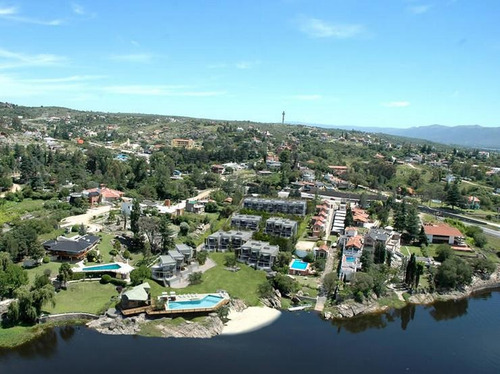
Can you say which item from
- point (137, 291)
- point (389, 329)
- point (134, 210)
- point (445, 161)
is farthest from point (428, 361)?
point (445, 161)

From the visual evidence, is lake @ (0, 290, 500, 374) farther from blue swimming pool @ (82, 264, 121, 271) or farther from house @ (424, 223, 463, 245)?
house @ (424, 223, 463, 245)

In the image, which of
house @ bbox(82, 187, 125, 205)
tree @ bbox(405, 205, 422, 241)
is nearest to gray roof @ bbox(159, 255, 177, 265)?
house @ bbox(82, 187, 125, 205)

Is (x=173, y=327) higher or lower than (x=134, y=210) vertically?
lower

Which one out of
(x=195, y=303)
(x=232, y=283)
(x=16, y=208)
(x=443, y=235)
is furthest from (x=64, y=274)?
(x=443, y=235)

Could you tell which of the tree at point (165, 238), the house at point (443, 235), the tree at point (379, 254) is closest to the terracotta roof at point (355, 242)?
the tree at point (379, 254)

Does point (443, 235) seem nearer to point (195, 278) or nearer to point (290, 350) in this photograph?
point (290, 350)

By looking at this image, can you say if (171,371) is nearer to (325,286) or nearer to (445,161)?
(325,286)
